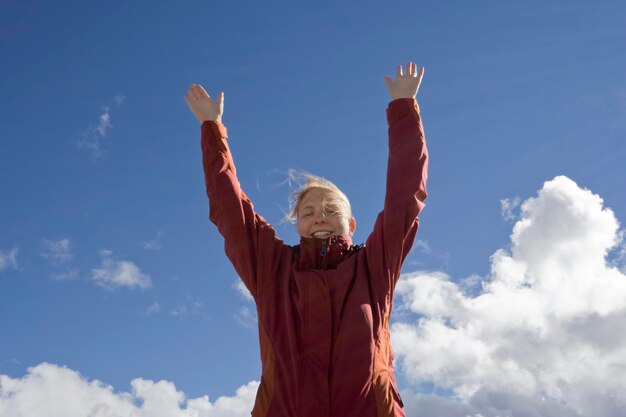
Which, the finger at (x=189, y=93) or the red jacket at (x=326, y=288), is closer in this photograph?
the red jacket at (x=326, y=288)

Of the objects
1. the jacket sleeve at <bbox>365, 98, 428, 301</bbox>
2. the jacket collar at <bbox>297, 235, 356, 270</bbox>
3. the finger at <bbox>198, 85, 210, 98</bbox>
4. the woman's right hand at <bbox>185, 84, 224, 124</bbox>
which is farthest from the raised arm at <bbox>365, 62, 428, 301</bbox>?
the finger at <bbox>198, 85, 210, 98</bbox>

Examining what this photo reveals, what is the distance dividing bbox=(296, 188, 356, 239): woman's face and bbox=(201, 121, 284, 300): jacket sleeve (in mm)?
344

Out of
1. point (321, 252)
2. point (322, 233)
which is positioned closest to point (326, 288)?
point (321, 252)

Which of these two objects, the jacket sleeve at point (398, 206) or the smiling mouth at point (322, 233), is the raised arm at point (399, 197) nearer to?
the jacket sleeve at point (398, 206)

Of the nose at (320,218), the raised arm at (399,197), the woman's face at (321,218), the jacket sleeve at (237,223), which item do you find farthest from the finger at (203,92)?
the raised arm at (399,197)

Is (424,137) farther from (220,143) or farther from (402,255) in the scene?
(220,143)

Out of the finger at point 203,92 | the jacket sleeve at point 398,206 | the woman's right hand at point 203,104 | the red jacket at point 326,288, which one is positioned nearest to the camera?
the red jacket at point 326,288

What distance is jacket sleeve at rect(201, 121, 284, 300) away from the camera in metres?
5.61

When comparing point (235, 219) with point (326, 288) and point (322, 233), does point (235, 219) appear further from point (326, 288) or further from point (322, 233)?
point (326, 288)

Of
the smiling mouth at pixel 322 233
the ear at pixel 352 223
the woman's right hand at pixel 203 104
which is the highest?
the woman's right hand at pixel 203 104

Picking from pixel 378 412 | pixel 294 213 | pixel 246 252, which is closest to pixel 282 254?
pixel 246 252

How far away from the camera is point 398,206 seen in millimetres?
5520

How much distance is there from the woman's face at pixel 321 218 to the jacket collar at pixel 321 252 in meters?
0.21

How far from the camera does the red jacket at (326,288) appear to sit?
195 inches
